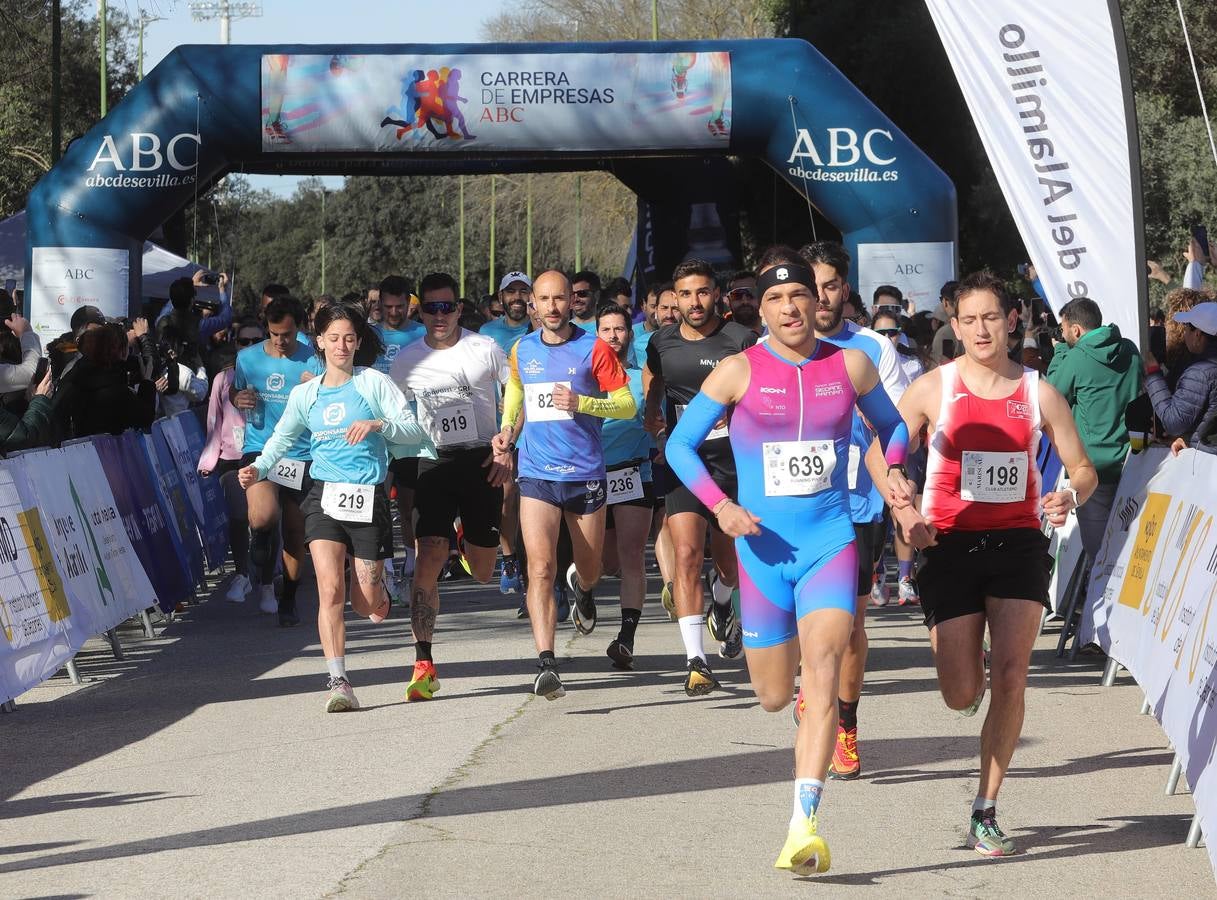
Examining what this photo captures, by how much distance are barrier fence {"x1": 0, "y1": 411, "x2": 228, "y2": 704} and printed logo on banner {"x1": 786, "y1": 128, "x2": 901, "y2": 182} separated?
30.7ft

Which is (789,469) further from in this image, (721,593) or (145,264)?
(145,264)

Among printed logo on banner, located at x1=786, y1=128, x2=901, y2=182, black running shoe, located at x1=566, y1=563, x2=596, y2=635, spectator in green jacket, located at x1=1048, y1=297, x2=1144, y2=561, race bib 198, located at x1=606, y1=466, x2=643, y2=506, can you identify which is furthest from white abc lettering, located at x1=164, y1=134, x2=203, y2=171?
spectator in green jacket, located at x1=1048, y1=297, x2=1144, y2=561

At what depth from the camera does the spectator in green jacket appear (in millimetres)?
11000

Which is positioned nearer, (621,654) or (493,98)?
(621,654)

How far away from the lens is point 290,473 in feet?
40.0

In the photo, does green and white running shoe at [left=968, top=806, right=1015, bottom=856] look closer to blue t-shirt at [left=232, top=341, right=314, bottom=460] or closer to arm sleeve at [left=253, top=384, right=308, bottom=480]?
arm sleeve at [left=253, top=384, right=308, bottom=480]

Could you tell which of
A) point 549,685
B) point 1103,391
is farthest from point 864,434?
point 1103,391

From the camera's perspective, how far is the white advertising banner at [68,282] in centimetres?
2152

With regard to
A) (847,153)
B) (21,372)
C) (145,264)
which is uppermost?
(847,153)

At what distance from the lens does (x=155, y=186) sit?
21750 mm

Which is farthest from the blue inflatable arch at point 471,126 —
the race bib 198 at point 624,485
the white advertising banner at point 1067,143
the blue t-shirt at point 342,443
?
the blue t-shirt at point 342,443

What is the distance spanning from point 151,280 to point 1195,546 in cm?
2012

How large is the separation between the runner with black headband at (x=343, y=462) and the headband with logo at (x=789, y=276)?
10.6ft

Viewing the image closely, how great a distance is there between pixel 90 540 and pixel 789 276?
5847 millimetres
